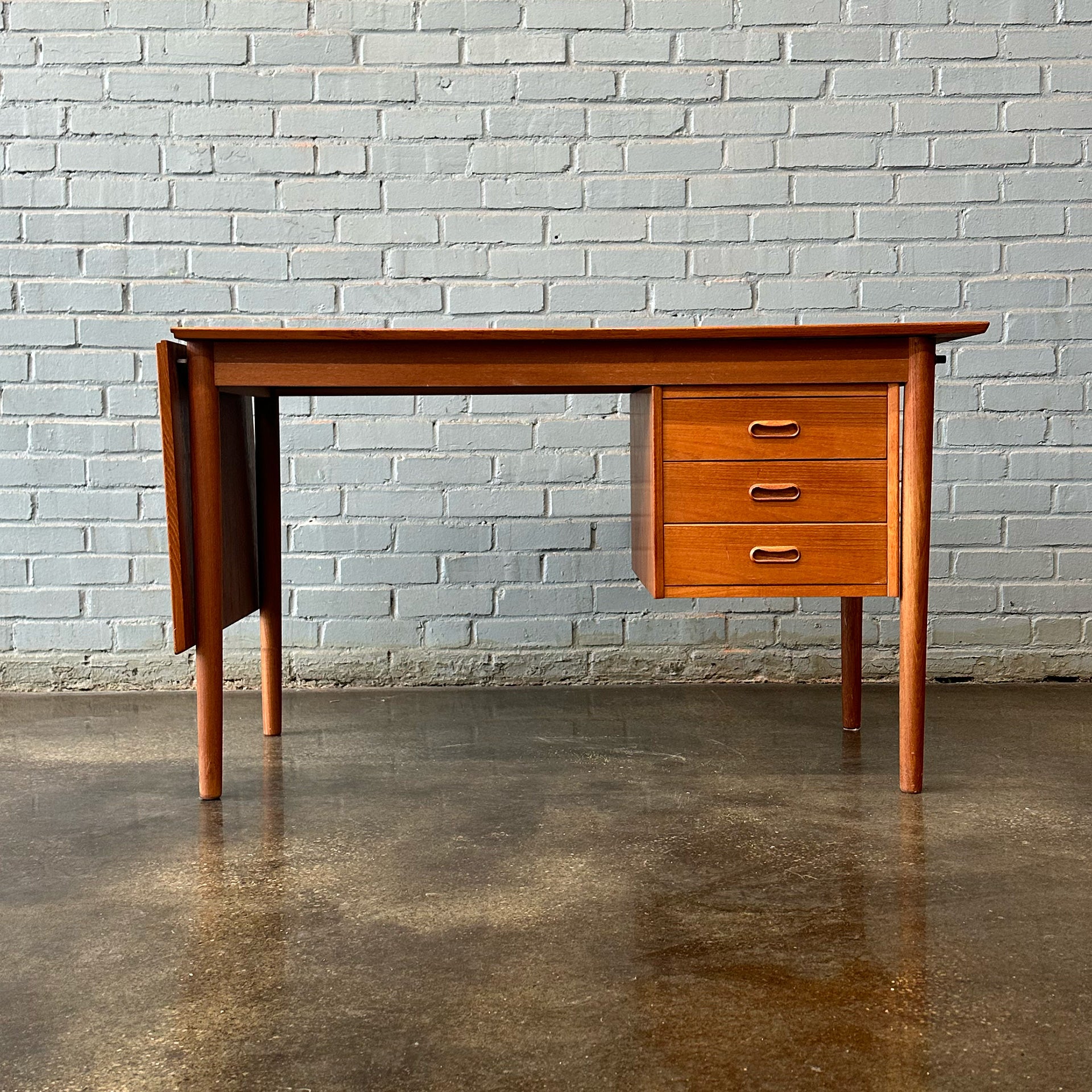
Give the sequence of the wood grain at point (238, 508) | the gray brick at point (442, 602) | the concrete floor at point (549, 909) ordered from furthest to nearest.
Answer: the gray brick at point (442, 602)
the wood grain at point (238, 508)
the concrete floor at point (549, 909)

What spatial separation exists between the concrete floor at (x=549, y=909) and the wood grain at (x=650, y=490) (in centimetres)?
43

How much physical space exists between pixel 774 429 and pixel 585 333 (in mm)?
406

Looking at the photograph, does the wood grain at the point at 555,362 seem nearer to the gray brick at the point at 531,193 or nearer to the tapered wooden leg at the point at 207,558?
the tapered wooden leg at the point at 207,558

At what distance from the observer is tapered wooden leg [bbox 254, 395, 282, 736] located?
8.38 ft

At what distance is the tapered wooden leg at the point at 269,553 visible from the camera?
2.55 metres

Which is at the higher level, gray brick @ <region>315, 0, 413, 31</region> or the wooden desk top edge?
gray brick @ <region>315, 0, 413, 31</region>

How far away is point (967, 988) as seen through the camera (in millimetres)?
1297

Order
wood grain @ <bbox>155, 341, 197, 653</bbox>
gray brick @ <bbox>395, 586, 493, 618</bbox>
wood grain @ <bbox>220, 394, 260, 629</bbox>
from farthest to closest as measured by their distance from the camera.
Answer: gray brick @ <bbox>395, 586, 493, 618</bbox> < wood grain @ <bbox>220, 394, 260, 629</bbox> < wood grain @ <bbox>155, 341, 197, 653</bbox>

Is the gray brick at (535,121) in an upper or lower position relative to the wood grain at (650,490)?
upper

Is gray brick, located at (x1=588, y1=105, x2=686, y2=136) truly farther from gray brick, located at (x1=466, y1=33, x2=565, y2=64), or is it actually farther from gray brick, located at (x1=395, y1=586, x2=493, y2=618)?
gray brick, located at (x1=395, y1=586, x2=493, y2=618)

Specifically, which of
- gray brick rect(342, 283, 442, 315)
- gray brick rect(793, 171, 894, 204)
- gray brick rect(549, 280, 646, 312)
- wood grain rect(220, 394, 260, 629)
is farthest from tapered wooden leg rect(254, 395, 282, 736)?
gray brick rect(793, 171, 894, 204)

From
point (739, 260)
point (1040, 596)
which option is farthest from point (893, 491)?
point (1040, 596)

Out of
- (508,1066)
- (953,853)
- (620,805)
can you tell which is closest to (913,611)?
(953,853)

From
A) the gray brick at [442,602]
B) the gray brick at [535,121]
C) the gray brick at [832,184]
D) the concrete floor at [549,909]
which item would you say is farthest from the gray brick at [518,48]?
the concrete floor at [549,909]
